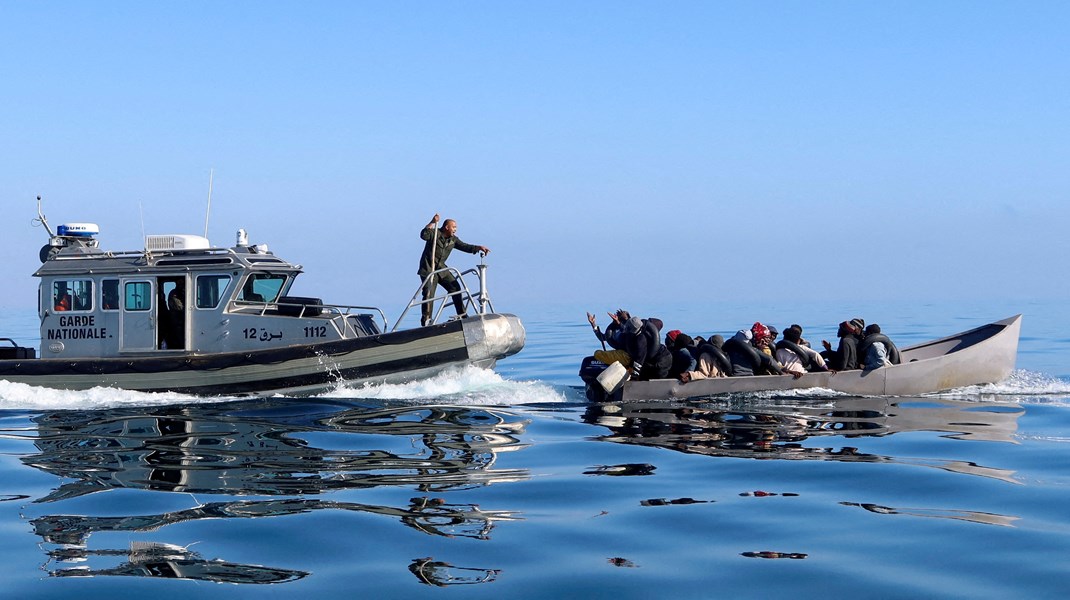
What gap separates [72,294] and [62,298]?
224 millimetres

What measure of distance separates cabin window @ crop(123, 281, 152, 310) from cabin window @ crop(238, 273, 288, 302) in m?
1.59

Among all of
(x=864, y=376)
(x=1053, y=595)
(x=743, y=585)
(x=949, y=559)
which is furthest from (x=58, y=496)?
(x=864, y=376)

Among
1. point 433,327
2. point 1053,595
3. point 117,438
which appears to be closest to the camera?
point 1053,595

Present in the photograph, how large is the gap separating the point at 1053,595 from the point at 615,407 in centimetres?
966

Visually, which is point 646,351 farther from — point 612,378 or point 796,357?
point 796,357

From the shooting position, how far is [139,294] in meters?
17.2

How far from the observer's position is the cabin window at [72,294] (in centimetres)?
1745

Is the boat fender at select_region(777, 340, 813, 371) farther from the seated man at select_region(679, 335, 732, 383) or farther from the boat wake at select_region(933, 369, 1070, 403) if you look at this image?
the boat wake at select_region(933, 369, 1070, 403)

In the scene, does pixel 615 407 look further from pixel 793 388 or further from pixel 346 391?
pixel 346 391

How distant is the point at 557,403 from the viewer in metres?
16.7

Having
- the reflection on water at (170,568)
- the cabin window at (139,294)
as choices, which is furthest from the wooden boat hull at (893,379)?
the reflection on water at (170,568)

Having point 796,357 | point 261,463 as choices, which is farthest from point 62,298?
point 796,357

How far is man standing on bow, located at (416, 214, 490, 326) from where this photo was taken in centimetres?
1703

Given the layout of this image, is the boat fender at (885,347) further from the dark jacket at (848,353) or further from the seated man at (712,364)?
the seated man at (712,364)
